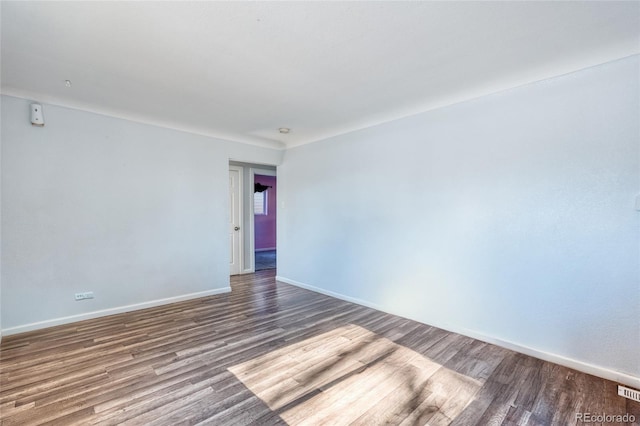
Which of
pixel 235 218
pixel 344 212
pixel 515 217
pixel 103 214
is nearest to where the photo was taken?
pixel 515 217

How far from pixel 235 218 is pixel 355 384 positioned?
4.39m

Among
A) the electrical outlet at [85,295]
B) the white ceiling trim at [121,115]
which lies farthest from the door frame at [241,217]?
the electrical outlet at [85,295]

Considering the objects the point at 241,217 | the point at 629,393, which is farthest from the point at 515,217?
the point at 241,217

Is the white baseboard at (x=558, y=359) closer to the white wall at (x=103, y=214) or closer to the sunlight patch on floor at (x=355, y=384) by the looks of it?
the sunlight patch on floor at (x=355, y=384)

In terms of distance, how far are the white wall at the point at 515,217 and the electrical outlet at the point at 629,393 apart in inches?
6.1

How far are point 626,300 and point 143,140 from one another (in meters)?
5.31

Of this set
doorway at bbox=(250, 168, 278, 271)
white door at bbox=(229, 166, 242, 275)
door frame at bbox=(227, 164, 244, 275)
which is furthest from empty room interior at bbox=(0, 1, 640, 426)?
doorway at bbox=(250, 168, 278, 271)

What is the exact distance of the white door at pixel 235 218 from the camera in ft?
18.9

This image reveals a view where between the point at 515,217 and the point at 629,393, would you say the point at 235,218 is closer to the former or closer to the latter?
the point at 515,217

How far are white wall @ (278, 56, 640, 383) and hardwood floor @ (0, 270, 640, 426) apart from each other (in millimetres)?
356

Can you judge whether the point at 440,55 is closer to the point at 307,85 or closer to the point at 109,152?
the point at 307,85

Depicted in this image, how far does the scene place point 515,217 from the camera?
2688mm

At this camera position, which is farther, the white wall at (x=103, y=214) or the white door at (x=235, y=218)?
the white door at (x=235, y=218)

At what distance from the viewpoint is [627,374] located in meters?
2.16
